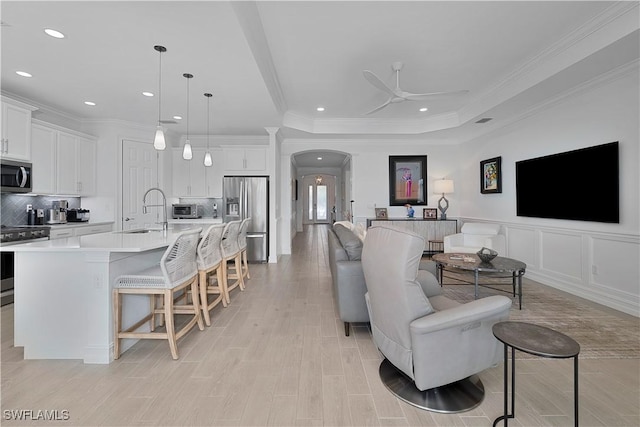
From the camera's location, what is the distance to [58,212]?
4.45m

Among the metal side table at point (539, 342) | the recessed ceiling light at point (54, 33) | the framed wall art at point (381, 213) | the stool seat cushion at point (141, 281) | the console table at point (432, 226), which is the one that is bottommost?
the metal side table at point (539, 342)

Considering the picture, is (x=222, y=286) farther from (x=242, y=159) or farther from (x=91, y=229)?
(x=242, y=159)

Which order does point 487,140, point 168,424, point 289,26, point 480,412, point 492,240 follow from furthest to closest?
point 487,140
point 492,240
point 289,26
point 480,412
point 168,424

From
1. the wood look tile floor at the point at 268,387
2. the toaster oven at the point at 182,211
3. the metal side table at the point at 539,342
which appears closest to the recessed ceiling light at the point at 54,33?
the wood look tile floor at the point at 268,387

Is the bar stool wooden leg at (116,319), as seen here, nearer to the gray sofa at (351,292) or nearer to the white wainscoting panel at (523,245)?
the gray sofa at (351,292)

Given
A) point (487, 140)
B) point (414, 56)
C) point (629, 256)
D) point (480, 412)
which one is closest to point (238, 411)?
point (480, 412)

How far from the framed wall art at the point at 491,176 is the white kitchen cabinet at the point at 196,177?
5371 mm

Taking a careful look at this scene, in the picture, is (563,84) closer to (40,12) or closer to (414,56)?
(414,56)

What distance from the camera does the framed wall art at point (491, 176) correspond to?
5383 millimetres

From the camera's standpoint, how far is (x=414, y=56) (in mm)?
3533

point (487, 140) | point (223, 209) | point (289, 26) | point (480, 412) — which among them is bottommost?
point (480, 412)

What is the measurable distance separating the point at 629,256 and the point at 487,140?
3.26 m

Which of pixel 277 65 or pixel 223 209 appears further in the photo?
pixel 223 209

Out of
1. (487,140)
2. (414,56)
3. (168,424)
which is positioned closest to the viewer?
(168,424)
